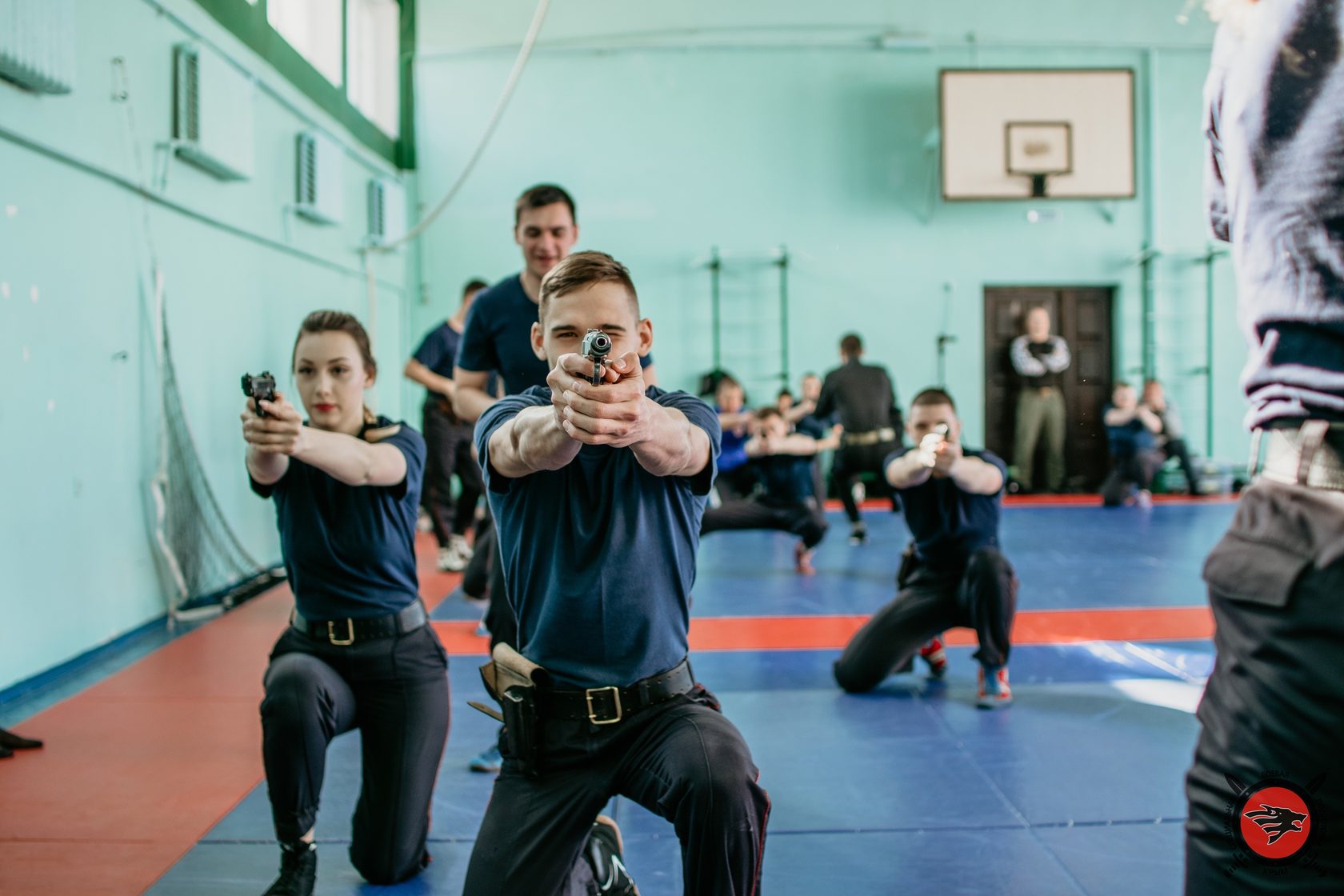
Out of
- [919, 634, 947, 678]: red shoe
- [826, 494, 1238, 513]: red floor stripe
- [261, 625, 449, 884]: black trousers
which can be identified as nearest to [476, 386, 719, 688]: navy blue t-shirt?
[261, 625, 449, 884]: black trousers

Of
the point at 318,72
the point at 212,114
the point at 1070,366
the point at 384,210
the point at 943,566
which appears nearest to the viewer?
the point at 943,566

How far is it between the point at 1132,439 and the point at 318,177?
8.49m

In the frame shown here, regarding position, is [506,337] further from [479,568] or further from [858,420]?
[858,420]

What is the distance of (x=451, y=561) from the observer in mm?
6535

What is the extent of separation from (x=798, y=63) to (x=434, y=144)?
4401 millimetres

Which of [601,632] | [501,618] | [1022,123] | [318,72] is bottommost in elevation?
[501,618]

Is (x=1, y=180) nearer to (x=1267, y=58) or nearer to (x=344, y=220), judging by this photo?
(x=344, y=220)

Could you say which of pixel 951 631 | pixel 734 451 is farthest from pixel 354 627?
pixel 734 451

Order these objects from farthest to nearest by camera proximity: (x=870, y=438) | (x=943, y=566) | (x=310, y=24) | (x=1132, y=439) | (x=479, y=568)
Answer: (x=1132, y=439) → (x=870, y=438) → (x=479, y=568) → (x=943, y=566) → (x=310, y=24)

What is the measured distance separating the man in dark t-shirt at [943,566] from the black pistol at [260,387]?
2.39m

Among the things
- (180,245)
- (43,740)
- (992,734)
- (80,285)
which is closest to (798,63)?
(180,245)

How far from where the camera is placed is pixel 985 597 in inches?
140

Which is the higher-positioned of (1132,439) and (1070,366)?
(1070,366)

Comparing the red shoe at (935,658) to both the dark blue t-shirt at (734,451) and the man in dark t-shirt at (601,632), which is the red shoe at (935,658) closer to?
the man in dark t-shirt at (601,632)
